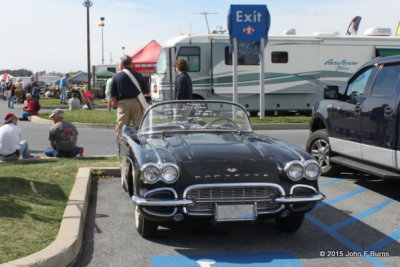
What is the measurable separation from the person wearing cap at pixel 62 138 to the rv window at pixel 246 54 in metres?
10.5

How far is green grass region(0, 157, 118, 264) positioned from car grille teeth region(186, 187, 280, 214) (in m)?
1.35

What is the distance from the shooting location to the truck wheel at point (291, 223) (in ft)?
16.9

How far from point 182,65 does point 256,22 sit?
7.75 meters

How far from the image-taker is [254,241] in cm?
505

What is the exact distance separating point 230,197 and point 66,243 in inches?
59.9

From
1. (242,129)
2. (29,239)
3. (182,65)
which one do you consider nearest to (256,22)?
(182,65)

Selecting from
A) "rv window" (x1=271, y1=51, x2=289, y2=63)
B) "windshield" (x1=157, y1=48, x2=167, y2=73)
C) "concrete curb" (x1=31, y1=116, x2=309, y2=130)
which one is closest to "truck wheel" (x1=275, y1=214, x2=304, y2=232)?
"concrete curb" (x1=31, y1=116, x2=309, y2=130)

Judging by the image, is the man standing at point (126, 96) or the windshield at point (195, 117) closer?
the windshield at point (195, 117)

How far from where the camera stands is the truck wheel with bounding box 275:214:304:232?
5.15 metres

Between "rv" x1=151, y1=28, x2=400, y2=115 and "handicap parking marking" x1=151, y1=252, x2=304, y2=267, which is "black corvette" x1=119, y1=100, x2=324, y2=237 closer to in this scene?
"handicap parking marking" x1=151, y1=252, x2=304, y2=267

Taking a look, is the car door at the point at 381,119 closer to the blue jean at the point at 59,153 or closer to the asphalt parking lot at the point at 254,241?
the asphalt parking lot at the point at 254,241

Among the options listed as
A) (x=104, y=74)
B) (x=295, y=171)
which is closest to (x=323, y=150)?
(x=295, y=171)

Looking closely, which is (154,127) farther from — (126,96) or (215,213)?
(126,96)

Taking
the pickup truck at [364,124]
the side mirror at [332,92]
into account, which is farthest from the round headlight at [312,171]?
the side mirror at [332,92]
